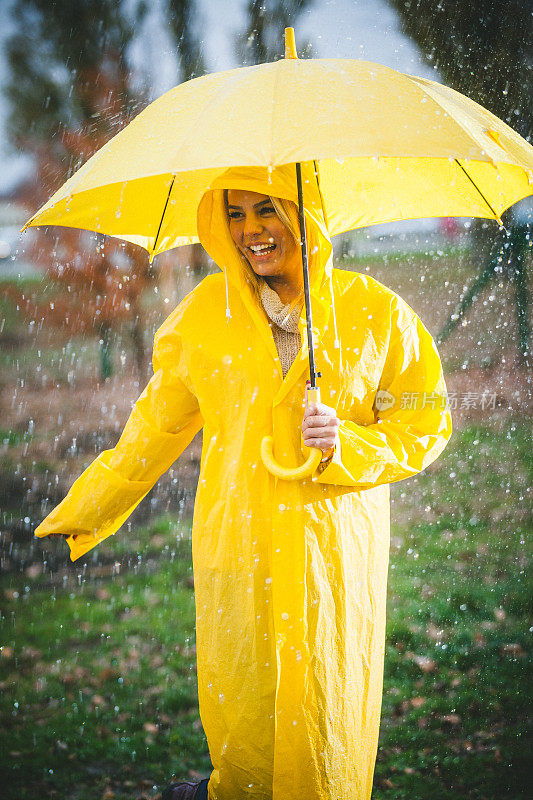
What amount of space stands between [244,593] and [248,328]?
2.49ft

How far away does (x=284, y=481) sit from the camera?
1955 mm

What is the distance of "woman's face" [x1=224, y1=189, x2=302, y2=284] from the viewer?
195 centimetres

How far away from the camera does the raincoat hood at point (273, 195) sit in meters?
1.89

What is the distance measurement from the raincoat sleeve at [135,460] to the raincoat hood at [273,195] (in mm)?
273

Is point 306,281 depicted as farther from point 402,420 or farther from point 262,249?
point 402,420

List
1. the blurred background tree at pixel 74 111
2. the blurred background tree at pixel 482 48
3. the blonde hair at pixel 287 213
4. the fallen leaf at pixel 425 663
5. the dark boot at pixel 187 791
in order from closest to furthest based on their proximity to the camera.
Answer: the blonde hair at pixel 287 213 → the dark boot at pixel 187 791 → the fallen leaf at pixel 425 663 → the blurred background tree at pixel 74 111 → the blurred background tree at pixel 482 48

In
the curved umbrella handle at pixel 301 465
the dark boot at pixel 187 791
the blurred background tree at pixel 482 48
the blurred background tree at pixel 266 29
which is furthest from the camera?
the blurred background tree at pixel 482 48

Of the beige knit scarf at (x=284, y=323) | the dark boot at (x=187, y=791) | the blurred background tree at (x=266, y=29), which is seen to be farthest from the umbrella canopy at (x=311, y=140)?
the blurred background tree at (x=266, y=29)

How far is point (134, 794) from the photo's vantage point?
2949 mm

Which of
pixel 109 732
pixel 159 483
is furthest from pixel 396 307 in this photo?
pixel 159 483

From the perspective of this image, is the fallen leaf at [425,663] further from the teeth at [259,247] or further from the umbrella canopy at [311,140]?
the teeth at [259,247]

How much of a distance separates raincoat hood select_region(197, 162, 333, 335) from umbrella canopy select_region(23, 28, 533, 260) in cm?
19

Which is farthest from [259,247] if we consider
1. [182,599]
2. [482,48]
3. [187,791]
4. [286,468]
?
[482,48]

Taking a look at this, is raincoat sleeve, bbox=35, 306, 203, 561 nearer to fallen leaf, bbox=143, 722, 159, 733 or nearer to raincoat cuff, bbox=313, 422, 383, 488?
raincoat cuff, bbox=313, 422, 383, 488
